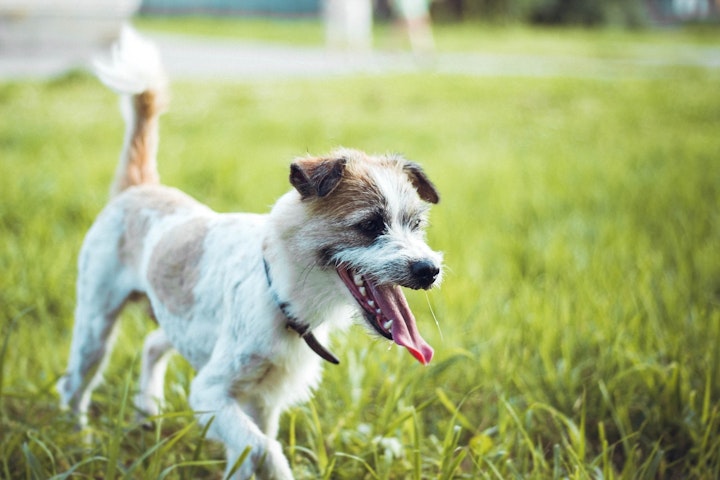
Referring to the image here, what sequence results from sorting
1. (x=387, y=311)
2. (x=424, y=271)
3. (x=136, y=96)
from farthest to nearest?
(x=136, y=96)
(x=387, y=311)
(x=424, y=271)

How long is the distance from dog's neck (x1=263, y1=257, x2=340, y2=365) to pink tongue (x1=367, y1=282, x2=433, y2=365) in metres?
0.32

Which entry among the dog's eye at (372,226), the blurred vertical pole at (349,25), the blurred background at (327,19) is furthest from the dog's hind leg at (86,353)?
the blurred vertical pole at (349,25)

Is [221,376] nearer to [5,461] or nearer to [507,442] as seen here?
[5,461]

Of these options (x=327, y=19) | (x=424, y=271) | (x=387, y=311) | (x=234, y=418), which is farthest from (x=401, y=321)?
(x=327, y=19)

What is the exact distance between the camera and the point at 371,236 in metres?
2.74

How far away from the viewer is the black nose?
A: 2574mm

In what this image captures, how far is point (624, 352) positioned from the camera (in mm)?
3896

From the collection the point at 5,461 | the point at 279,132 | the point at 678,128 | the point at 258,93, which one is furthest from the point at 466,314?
the point at 258,93

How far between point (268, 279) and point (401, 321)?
0.54m

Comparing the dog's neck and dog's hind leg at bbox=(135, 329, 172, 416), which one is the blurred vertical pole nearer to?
dog's hind leg at bbox=(135, 329, 172, 416)

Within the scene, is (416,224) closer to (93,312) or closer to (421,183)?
(421,183)

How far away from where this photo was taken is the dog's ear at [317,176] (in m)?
2.71

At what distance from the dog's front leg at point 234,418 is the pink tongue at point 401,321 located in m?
0.55

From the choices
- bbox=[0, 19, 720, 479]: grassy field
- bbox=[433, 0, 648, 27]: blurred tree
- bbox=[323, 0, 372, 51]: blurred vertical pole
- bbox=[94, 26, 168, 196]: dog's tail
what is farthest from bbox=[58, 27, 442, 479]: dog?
bbox=[433, 0, 648, 27]: blurred tree
